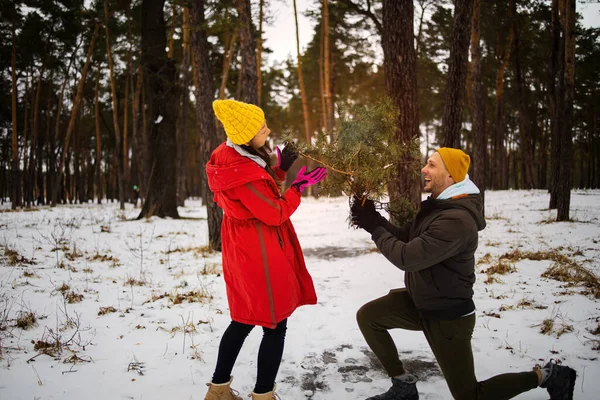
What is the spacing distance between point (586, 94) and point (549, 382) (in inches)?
1303

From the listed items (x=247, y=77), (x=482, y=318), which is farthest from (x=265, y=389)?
(x=247, y=77)

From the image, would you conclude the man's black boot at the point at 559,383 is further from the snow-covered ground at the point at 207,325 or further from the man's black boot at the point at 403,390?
the man's black boot at the point at 403,390

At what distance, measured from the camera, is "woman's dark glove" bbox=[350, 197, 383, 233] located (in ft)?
8.05

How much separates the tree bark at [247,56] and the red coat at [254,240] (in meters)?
5.77

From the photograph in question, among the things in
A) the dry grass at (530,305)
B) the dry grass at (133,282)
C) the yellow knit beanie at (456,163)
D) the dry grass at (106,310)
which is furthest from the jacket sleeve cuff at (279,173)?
the dry grass at (133,282)

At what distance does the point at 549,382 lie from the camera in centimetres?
230

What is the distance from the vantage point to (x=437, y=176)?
239cm

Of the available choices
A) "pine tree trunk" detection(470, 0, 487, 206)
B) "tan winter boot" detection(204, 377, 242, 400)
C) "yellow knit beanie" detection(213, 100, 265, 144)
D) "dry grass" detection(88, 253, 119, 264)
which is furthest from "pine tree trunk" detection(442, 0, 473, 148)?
"dry grass" detection(88, 253, 119, 264)

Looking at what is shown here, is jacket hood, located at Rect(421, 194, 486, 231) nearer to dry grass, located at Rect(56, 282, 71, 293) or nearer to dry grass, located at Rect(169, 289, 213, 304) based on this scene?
dry grass, located at Rect(169, 289, 213, 304)

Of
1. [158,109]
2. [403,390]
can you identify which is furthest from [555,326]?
[158,109]

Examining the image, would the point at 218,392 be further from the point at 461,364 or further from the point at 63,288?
the point at 63,288

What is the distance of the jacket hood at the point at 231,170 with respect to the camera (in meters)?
2.21

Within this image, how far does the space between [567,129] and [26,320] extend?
11.3m

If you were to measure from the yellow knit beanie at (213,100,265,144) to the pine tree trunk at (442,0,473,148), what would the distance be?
580 centimetres
